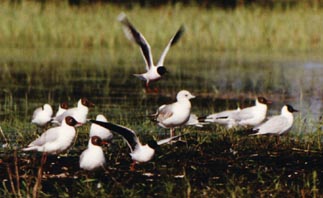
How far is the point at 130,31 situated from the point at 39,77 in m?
6.42

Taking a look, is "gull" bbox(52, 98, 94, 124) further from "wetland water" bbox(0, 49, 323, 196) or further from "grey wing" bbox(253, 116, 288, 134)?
"grey wing" bbox(253, 116, 288, 134)

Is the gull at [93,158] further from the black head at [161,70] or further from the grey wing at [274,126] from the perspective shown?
the black head at [161,70]

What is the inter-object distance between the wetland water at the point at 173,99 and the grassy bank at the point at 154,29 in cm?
106

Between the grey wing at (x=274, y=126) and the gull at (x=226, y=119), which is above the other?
the gull at (x=226, y=119)

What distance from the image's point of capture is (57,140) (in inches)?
421

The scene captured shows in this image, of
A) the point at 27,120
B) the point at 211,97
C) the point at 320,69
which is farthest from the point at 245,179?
the point at 320,69

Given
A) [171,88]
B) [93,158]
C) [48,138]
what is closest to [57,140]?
[48,138]

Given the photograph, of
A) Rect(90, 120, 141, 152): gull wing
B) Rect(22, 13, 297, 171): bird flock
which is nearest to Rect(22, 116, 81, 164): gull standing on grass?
Rect(22, 13, 297, 171): bird flock

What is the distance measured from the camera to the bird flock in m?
10.0

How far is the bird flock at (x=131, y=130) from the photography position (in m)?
10.0

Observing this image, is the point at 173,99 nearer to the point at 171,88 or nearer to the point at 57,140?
the point at 171,88

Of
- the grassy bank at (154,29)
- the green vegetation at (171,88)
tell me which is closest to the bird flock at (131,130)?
the green vegetation at (171,88)

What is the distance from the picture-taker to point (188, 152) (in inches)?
461

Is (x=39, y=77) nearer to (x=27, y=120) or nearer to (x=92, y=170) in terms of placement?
(x=27, y=120)
